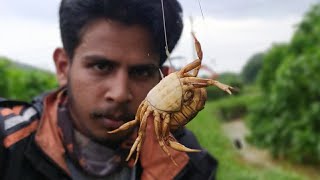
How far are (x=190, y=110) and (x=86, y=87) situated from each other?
1174 mm

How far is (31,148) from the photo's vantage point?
2623mm

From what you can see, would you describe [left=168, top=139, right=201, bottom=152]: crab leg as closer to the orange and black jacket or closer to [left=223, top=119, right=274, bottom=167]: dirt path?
the orange and black jacket

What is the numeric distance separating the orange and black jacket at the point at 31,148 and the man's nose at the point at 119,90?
461mm

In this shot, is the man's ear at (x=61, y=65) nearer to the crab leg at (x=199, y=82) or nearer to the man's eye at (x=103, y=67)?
the man's eye at (x=103, y=67)

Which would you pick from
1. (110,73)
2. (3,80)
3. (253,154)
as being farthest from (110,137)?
(253,154)

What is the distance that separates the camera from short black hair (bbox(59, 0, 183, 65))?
2.24 meters

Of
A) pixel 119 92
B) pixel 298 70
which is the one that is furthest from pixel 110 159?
pixel 298 70

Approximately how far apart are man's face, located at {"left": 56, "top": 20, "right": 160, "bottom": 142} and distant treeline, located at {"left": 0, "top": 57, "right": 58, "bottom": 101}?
23.9 ft

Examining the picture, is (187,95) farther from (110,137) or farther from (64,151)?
(64,151)

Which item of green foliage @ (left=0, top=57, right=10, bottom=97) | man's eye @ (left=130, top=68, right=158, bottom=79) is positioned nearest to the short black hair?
man's eye @ (left=130, top=68, right=158, bottom=79)

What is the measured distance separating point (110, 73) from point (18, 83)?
9431mm

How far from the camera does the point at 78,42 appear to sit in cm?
261

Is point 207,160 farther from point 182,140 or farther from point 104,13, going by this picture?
point 104,13

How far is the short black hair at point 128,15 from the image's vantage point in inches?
88.3
